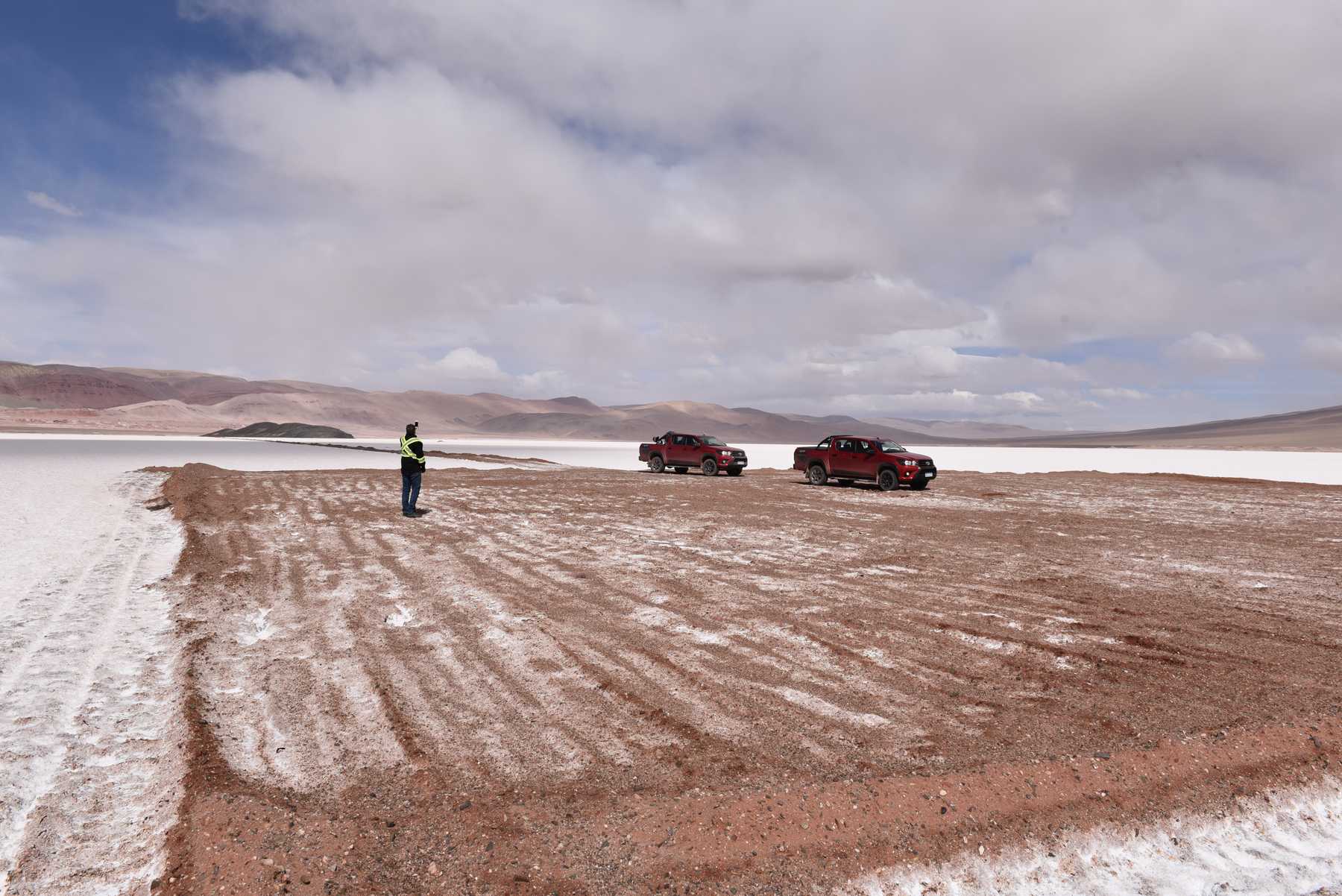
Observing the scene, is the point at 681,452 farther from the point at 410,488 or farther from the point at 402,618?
the point at 402,618

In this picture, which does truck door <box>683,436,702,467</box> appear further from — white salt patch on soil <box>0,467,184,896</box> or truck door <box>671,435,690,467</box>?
white salt patch on soil <box>0,467,184,896</box>

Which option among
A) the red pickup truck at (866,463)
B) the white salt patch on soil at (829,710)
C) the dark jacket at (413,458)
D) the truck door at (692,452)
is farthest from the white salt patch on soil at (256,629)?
the truck door at (692,452)

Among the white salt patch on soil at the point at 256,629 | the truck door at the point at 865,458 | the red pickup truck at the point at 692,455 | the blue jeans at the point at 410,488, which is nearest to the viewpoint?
the white salt patch on soil at the point at 256,629

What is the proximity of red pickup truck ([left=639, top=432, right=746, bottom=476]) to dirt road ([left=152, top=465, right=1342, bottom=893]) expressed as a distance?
58.2 ft

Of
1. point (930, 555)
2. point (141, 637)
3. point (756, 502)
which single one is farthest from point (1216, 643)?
point (756, 502)

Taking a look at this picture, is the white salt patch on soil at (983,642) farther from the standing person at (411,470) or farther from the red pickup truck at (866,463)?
the red pickup truck at (866,463)

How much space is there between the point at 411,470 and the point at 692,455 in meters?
17.0

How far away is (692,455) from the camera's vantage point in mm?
31156

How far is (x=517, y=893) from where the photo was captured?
136 inches

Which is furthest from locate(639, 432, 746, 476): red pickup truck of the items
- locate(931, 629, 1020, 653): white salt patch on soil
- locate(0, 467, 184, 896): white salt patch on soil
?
locate(931, 629, 1020, 653): white salt patch on soil

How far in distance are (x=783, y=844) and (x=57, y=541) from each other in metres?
13.3

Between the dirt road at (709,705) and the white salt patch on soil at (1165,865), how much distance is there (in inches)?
5.2

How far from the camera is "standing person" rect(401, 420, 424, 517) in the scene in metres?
15.2

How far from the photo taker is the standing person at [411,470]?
15.2 meters
